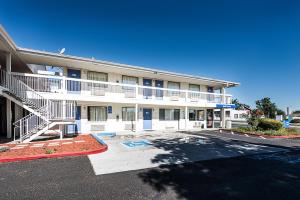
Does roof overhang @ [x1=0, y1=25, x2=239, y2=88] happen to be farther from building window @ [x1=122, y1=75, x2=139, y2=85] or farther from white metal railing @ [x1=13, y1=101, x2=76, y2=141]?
white metal railing @ [x1=13, y1=101, x2=76, y2=141]

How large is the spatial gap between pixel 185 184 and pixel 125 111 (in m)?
11.4

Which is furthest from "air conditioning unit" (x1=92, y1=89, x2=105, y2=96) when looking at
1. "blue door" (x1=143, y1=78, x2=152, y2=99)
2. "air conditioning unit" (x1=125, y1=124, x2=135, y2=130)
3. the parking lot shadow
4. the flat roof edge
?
the parking lot shadow

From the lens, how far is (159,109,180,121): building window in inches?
680

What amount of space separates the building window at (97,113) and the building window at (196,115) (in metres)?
10.2

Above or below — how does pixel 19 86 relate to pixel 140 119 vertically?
above

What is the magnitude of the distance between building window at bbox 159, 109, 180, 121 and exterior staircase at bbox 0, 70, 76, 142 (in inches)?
376

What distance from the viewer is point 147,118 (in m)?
16.4

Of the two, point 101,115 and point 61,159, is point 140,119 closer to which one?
point 101,115

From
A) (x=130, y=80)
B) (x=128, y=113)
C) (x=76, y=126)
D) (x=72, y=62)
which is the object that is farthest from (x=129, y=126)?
(x=72, y=62)

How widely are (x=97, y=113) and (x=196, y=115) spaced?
11762 mm

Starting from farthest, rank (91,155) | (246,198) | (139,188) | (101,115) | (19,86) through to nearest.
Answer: (101,115) < (19,86) < (91,155) < (139,188) < (246,198)

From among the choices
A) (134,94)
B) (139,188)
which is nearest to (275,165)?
(139,188)

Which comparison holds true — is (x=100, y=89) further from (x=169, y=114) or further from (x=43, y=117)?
(x=169, y=114)

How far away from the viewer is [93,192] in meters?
3.86
